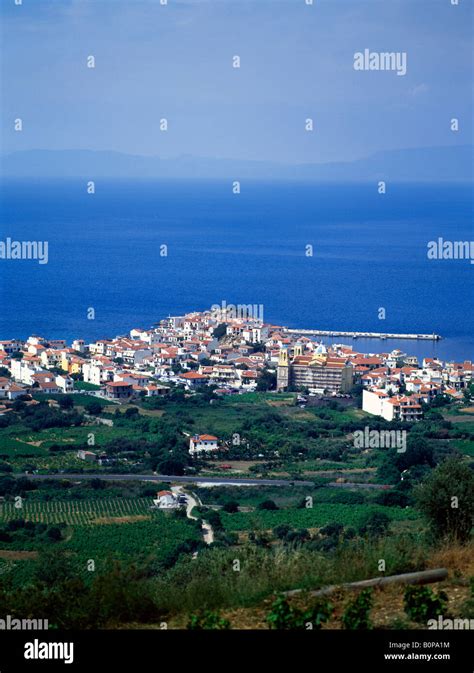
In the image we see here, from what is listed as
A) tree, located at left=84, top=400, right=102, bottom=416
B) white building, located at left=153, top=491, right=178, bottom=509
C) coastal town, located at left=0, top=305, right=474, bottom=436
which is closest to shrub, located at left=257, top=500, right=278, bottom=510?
white building, located at left=153, top=491, right=178, bottom=509

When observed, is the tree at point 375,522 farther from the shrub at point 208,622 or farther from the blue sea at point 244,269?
the blue sea at point 244,269

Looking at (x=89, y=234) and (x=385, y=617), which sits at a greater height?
(x=89, y=234)

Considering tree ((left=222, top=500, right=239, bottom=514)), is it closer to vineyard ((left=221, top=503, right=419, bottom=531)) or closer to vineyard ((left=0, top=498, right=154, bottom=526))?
vineyard ((left=221, top=503, right=419, bottom=531))

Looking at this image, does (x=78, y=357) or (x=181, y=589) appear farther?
(x=78, y=357)

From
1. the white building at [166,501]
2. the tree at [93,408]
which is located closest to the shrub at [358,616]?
the white building at [166,501]

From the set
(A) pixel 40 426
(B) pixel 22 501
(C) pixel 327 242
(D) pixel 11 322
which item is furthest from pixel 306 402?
(C) pixel 327 242

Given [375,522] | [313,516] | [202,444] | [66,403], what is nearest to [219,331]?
[66,403]

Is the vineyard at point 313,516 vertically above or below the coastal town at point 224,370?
below

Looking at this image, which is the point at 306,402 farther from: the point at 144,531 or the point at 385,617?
the point at 385,617
